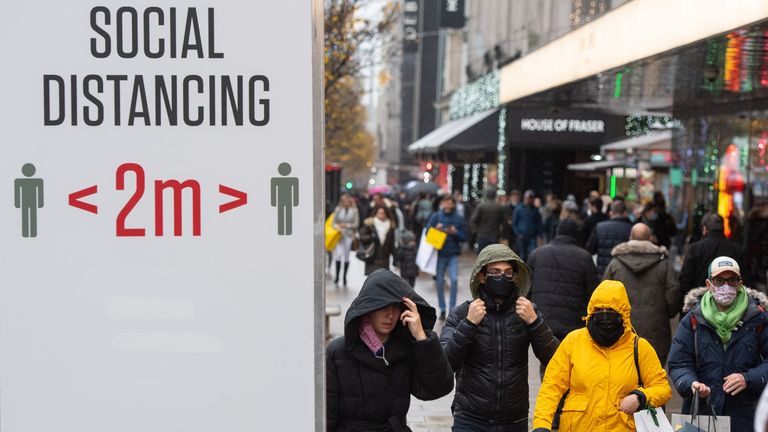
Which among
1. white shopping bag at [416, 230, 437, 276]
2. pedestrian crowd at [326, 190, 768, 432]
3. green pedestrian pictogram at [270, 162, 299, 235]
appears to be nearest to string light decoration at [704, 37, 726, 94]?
pedestrian crowd at [326, 190, 768, 432]

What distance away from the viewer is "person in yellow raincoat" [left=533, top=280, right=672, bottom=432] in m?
5.68

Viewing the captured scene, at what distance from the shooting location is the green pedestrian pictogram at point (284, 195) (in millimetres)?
3650

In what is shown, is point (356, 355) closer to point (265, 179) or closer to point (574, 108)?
point (265, 179)

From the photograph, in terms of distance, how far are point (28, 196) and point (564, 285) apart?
6.35m

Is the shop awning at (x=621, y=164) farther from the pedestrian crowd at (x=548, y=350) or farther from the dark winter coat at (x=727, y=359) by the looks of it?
the dark winter coat at (x=727, y=359)

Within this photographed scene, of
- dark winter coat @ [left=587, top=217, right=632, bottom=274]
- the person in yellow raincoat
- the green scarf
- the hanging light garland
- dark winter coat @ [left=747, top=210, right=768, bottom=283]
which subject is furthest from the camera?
the hanging light garland

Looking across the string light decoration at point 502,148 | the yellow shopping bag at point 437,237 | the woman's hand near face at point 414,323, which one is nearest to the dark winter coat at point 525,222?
the string light decoration at point 502,148

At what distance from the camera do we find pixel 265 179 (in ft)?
12.0

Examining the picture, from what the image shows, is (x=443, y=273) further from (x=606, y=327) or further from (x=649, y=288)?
(x=606, y=327)

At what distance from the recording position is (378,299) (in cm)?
489

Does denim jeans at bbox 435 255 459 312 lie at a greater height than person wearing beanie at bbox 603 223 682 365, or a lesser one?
lesser

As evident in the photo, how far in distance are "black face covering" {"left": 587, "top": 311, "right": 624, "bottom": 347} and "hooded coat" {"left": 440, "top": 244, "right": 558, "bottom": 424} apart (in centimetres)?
35

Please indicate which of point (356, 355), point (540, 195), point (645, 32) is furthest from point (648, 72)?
point (540, 195)

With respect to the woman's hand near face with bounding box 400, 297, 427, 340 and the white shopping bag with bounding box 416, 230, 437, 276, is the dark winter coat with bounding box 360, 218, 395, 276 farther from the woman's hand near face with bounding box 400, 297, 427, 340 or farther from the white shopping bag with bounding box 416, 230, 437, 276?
the woman's hand near face with bounding box 400, 297, 427, 340
